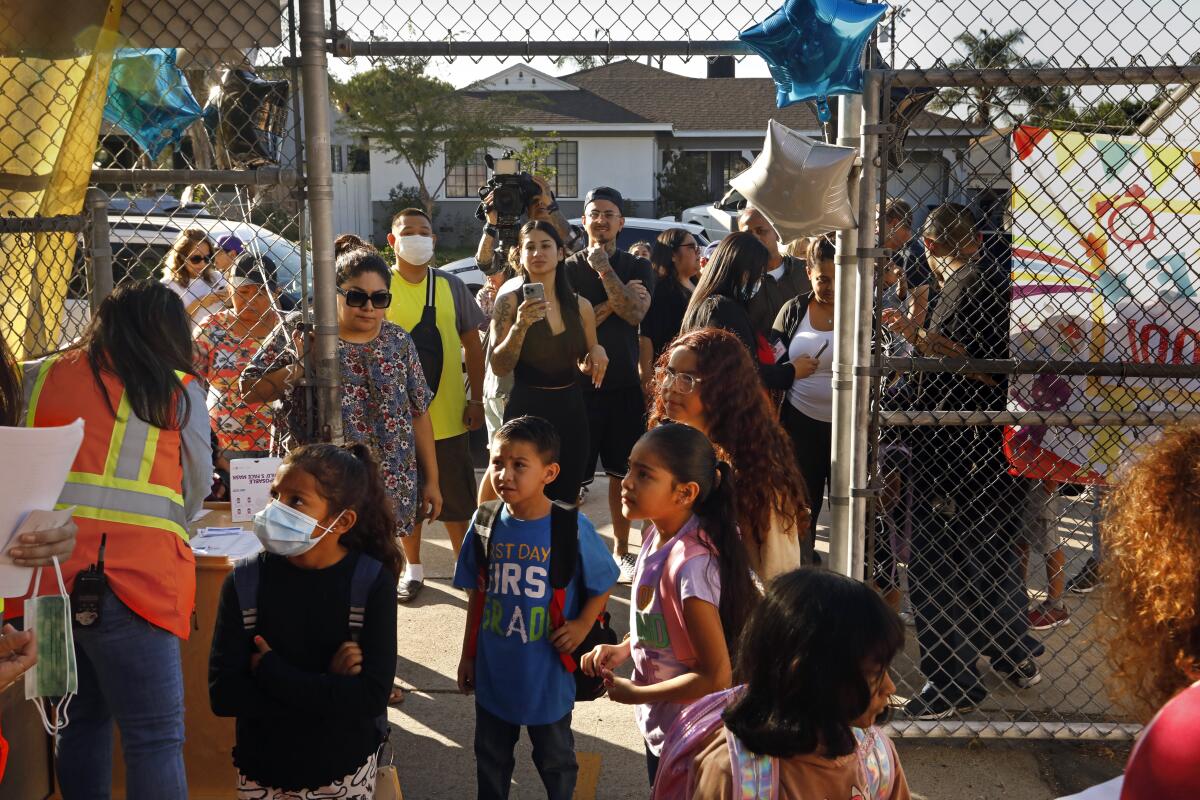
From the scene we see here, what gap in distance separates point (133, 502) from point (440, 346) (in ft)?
8.39

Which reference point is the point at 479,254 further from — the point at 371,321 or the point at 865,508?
the point at 865,508

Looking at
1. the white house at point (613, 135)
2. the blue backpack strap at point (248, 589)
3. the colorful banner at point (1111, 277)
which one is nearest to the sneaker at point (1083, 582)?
the colorful banner at point (1111, 277)

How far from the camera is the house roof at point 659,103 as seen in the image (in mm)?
33500

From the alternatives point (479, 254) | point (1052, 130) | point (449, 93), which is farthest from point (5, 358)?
point (449, 93)

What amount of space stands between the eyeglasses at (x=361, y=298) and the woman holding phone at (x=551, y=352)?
1.03 meters

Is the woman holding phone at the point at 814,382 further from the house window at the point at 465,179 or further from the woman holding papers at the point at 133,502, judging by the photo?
the house window at the point at 465,179

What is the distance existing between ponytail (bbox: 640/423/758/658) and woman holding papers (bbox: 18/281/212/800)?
127cm

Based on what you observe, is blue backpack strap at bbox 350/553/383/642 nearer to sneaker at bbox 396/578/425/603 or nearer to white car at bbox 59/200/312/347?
white car at bbox 59/200/312/347

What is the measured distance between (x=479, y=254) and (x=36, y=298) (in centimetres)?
337

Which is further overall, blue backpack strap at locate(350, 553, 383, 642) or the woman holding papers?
the woman holding papers

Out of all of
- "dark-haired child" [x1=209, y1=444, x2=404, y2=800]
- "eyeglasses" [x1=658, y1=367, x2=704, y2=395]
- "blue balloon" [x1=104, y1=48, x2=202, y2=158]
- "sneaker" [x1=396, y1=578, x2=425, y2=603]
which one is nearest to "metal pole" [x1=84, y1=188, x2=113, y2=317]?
"blue balloon" [x1=104, y1=48, x2=202, y2=158]

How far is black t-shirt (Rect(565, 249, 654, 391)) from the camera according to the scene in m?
5.89

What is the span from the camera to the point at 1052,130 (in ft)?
11.9

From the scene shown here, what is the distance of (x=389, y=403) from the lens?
4332 mm
